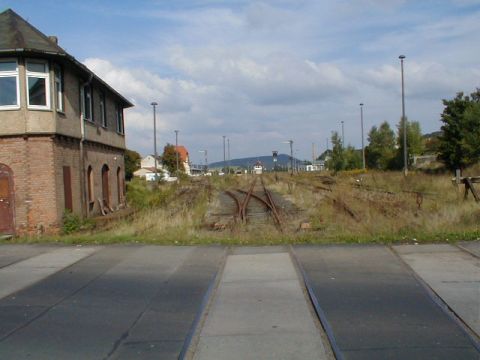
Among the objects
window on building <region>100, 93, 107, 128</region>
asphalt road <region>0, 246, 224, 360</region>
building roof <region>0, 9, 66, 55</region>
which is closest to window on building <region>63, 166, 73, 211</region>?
building roof <region>0, 9, 66, 55</region>

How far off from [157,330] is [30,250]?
22.4 ft

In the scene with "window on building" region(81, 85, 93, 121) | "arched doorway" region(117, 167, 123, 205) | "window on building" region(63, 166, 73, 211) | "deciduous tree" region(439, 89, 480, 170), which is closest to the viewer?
"window on building" region(63, 166, 73, 211)

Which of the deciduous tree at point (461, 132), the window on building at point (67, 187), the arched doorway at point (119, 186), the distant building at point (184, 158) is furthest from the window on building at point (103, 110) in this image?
the distant building at point (184, 158)

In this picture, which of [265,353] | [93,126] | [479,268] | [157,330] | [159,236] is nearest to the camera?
[265,353]

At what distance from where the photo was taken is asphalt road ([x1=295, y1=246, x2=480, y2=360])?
5.08 m

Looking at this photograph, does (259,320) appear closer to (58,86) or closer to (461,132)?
(58,86)

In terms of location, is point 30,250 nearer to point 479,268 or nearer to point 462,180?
point 479,268

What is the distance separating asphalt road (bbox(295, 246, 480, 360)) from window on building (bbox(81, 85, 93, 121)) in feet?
48.6

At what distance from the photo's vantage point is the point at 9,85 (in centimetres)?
1727

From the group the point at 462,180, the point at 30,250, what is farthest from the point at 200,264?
the point at 462,180

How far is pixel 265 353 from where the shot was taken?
200 inches

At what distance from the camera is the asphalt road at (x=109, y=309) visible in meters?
5.38

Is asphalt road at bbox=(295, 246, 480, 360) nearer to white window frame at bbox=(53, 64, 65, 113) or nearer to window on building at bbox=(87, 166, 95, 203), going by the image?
white window frame at bbox=(53, 64, 65, 113)

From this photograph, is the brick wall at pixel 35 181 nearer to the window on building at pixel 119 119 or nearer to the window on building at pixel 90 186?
the window on building at pixel 90 186
